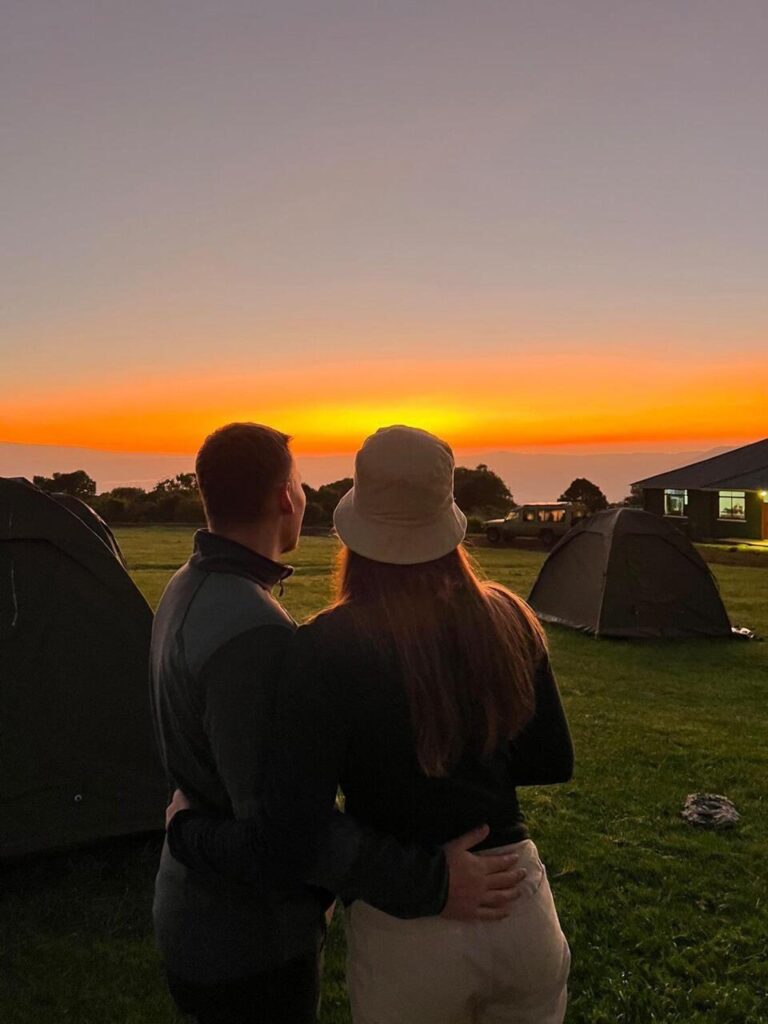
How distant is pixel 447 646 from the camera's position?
1964 millimetres

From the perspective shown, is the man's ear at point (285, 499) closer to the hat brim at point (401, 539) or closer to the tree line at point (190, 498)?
the hat brim at point (401, 539)

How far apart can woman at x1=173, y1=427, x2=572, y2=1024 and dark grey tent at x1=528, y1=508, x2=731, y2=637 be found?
473 inches

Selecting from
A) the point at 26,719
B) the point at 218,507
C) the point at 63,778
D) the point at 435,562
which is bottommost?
the point at 63,778

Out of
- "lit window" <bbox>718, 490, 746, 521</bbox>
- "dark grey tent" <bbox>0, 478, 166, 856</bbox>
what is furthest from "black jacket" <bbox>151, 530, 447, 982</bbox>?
"lit window" <bbox>718, 490, 746, 521</bbox>

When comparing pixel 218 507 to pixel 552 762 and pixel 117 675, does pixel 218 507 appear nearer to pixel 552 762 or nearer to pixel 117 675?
pixel 552 762

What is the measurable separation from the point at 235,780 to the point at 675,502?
1632 inches

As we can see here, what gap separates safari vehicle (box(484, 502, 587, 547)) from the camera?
110 ft

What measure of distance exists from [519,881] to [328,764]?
58 centimetres

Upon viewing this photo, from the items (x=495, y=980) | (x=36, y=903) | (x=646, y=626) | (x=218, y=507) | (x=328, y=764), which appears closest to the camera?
(x=328, y=764)

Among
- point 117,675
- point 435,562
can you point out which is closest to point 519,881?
point 435,562

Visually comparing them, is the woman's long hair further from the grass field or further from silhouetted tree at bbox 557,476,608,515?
silhouetted tree at bbox 557,476,608,515

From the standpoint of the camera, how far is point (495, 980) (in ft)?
6.49

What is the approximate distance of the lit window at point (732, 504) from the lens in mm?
37750

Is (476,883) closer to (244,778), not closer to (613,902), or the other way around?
(244,778)
